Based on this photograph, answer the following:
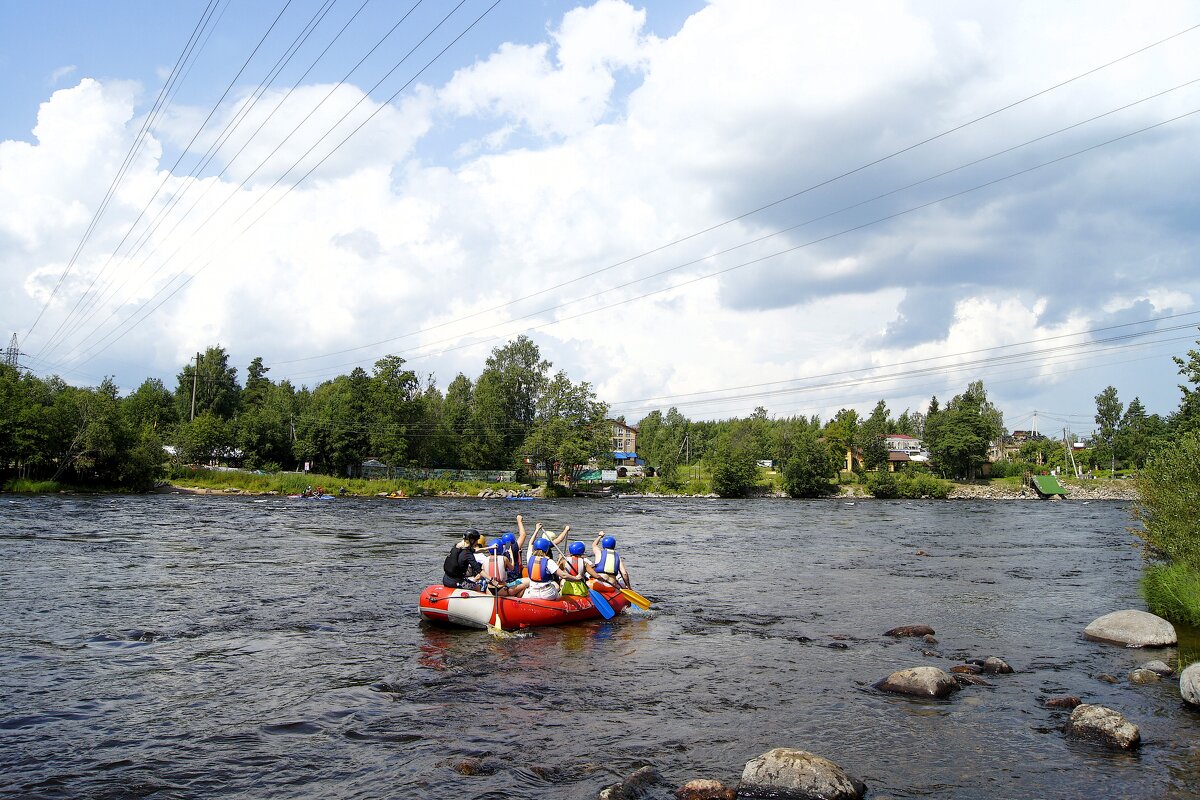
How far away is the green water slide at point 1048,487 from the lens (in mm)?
91438

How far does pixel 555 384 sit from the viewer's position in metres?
100

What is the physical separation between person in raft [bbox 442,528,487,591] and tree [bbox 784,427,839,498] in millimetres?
78336

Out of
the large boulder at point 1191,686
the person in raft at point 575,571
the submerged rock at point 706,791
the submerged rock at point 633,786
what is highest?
the person in raft at point 575,571

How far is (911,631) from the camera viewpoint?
17344mm

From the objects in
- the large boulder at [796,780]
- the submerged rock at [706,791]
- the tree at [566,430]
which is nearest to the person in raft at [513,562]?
the submerged rock at [706,791]

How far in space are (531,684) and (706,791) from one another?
5.52m

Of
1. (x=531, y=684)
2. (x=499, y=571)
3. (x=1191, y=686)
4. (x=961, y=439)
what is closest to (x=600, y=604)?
(x=499, y=571)

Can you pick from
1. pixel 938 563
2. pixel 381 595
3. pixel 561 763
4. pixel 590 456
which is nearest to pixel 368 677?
pixel 561 763

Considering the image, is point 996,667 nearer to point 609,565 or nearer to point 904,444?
point 609,565

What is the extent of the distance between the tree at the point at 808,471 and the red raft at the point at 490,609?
77.1 m

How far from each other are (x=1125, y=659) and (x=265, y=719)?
1554cm

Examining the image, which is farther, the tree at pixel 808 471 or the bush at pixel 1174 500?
the tree at pixel 808 471

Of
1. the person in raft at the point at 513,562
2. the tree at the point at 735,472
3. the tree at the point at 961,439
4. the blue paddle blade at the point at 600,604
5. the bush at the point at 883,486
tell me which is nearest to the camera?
the person in raft at the point at 513,562

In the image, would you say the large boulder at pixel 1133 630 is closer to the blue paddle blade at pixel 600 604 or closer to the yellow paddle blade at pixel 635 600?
the yellow paddle blade at pixel 635 600
